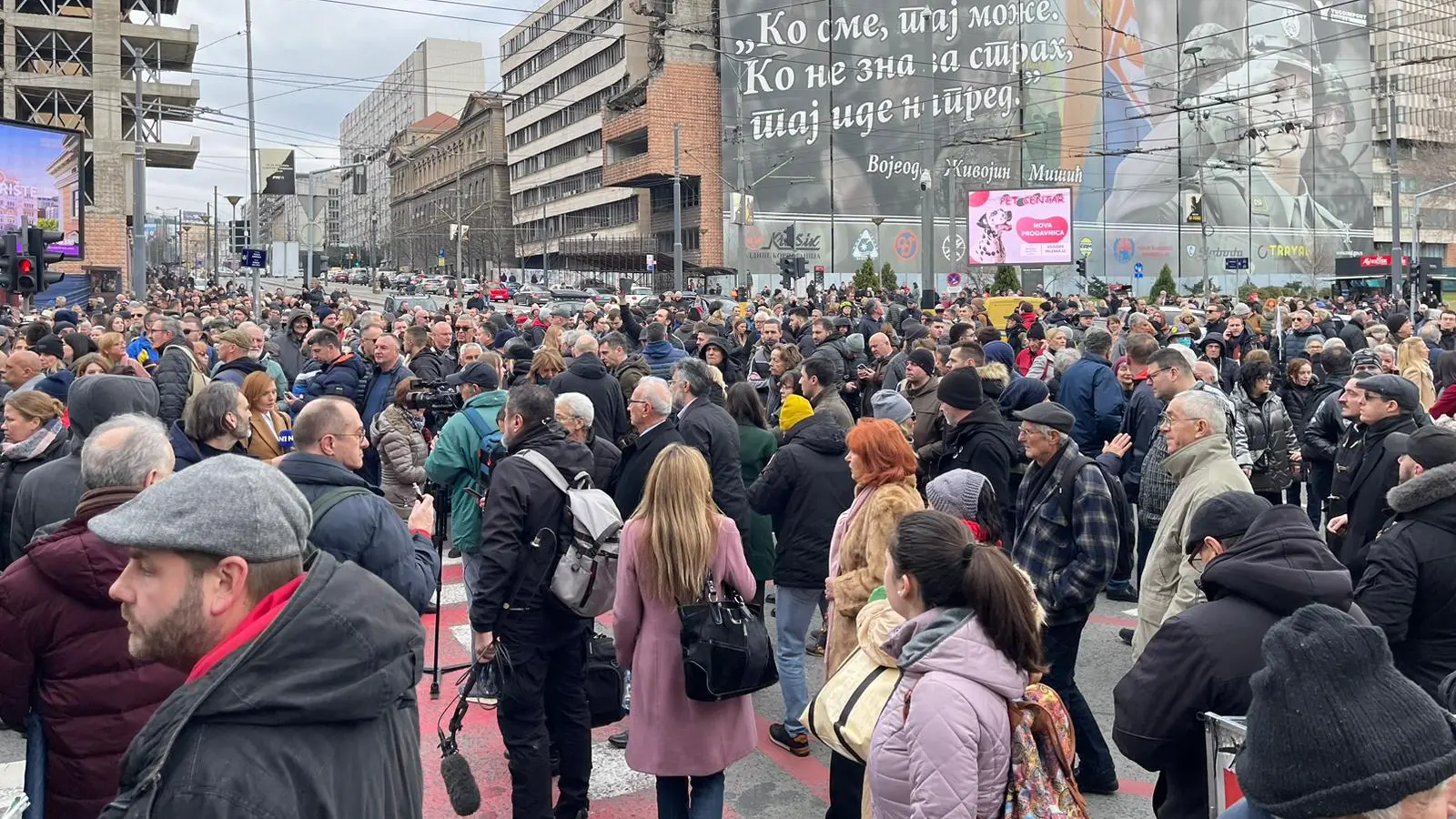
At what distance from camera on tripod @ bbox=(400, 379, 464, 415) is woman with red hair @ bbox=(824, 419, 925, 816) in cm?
281

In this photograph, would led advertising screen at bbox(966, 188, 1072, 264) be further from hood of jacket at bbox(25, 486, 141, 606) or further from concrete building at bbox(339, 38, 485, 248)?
concrete building at bbox(339, 38, 485, 248)

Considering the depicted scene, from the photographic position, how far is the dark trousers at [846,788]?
4.51 m

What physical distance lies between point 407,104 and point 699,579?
149589 millimetres

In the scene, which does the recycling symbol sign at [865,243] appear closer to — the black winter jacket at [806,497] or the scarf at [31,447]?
the black winter jacket at [806,497]

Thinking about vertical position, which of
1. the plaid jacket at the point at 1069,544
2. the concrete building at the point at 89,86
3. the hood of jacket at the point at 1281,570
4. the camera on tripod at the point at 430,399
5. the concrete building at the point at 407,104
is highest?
the concrete building at the point at 407,104

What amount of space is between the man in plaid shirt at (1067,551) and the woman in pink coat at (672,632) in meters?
1.52

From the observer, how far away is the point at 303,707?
193 centimetres

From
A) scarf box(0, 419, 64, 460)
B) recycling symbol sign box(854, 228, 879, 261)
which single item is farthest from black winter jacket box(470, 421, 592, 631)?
recycling symbol sign box(854, 228, 879, 261)

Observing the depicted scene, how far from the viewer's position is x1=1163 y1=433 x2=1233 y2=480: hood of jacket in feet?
17.3

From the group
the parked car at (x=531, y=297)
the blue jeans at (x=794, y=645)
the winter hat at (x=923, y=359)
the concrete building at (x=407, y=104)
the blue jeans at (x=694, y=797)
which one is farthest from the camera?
the concrete building at (x=407, y=104)

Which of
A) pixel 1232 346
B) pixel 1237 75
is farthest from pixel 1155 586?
pixel 1237 75

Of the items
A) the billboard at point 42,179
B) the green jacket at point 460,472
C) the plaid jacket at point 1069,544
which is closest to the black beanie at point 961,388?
the plaid jacket at point 1069,544

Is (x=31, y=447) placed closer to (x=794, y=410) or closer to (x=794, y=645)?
(x=794, y=645)

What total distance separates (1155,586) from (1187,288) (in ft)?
207
